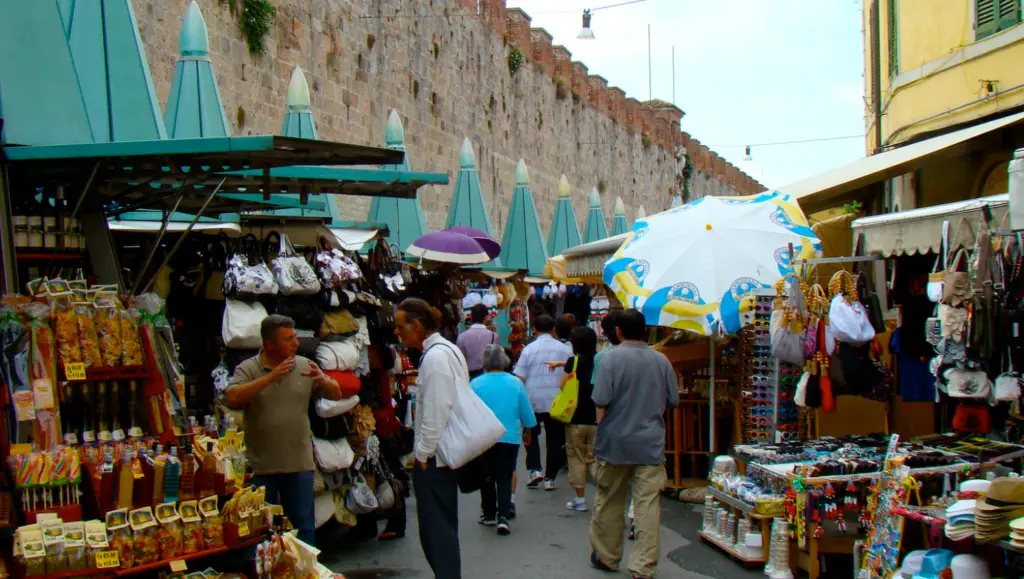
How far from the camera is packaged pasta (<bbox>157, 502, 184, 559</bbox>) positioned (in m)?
4.47

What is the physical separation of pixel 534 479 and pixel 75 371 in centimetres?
563

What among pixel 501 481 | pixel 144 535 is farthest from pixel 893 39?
pixel 144 535

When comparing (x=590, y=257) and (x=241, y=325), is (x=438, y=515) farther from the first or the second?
(x=590, y=257)

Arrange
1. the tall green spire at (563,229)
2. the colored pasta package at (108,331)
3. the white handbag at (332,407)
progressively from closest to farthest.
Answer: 1. the colored pasta package at (108,331)
2. the white handbag at (332,407)
3. the tall green spire at (563,229)

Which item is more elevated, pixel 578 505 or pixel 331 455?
pixel 331 455

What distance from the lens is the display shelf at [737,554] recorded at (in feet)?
21.4

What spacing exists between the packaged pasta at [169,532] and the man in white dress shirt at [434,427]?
1.27m

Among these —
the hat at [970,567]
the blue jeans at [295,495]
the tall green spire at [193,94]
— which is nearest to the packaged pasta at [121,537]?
the blue jeans at [295,495]

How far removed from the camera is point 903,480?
5.37 meters

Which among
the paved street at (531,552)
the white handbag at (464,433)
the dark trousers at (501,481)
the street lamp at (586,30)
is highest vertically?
the street lamp at (586,30)

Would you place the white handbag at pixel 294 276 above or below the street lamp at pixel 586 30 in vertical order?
below

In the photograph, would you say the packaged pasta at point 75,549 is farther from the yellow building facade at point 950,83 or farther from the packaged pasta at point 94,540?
the yellow building facade at point 950,83

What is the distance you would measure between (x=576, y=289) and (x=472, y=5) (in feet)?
23.3

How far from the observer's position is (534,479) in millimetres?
9617
